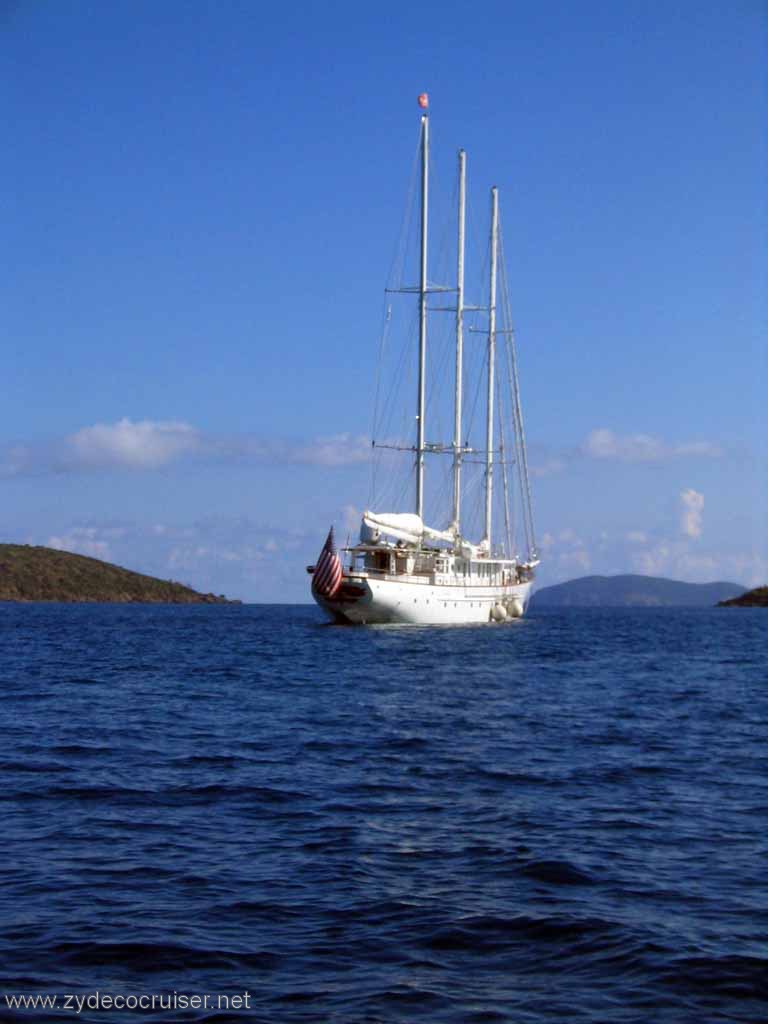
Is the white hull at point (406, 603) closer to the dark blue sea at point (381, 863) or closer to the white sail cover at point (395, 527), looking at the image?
the white sail cover at point (395, 527)

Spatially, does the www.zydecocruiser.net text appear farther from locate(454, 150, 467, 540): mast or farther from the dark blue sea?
locate(454, 150, 467, 540): mast

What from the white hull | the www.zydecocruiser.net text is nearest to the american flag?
the white hull

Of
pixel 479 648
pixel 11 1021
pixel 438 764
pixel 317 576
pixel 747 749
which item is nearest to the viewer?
pixel 11 1021

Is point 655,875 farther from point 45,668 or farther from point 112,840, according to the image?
point 45,668

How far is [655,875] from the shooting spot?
42.6 feet

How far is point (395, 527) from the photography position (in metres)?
70.8

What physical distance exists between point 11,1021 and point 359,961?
2.85m

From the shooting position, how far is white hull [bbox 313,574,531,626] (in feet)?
225

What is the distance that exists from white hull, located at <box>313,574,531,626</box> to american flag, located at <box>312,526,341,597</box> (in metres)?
0.73

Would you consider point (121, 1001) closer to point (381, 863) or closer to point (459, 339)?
point (381, 863)

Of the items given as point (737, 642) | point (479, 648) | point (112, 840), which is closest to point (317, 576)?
point (479, 648)

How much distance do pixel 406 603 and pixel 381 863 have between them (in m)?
56.6

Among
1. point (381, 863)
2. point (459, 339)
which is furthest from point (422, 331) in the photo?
point (381, 863)

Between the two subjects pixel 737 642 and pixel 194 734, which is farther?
pixel 737 642
